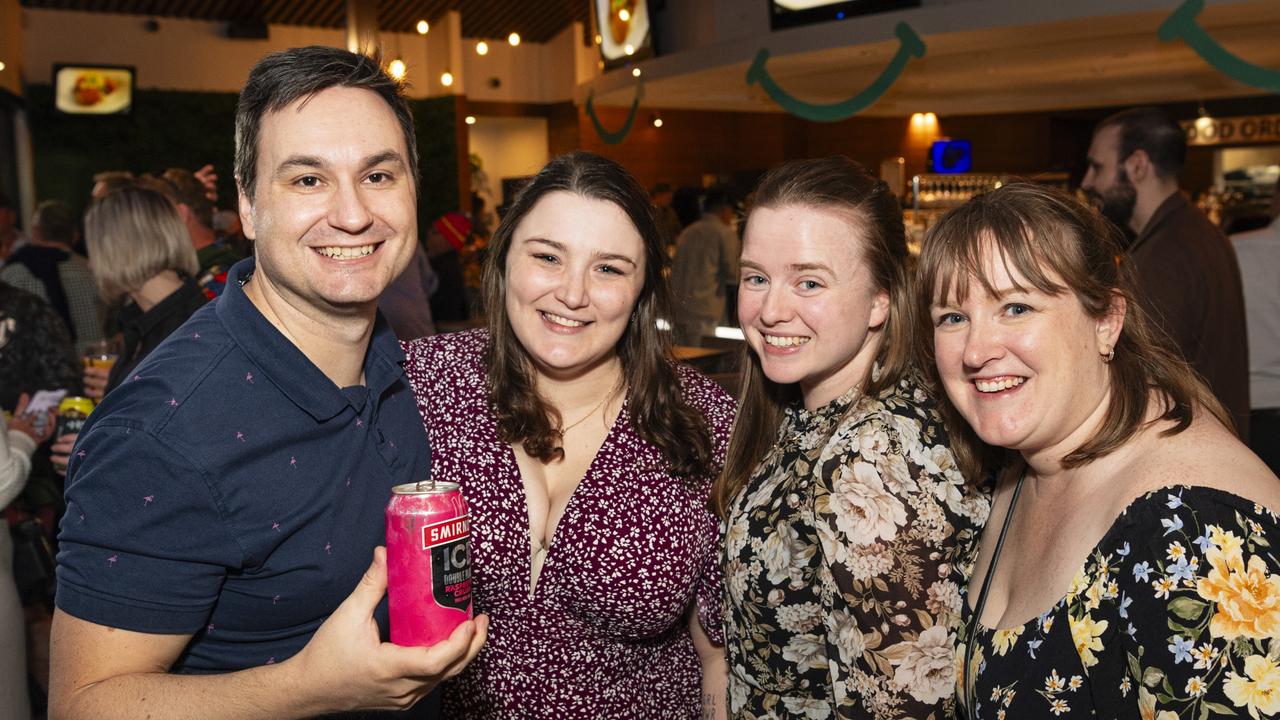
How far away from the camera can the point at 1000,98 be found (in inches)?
410

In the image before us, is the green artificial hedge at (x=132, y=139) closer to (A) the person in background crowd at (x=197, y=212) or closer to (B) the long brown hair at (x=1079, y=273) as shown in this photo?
(A) the person in background crowd at (x=197, y=212)

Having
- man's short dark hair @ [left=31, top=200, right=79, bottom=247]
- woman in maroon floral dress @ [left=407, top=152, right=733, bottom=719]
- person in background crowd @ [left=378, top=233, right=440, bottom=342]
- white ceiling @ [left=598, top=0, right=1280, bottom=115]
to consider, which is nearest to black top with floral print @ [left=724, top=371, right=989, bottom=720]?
woman in maroon floral dress @ [left=407, top=152, right=733, bottom=719]

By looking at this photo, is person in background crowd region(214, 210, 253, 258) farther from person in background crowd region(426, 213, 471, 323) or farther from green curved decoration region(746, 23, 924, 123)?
green curved decoration region(746, 23, 924, 123)

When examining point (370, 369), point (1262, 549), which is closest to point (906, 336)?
point (1262, 549)

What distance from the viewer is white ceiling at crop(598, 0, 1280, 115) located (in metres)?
5.84

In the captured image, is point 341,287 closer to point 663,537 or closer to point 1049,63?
point 663,537

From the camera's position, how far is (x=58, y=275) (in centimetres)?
608

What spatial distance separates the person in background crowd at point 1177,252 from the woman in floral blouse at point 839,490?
2168 millimetres

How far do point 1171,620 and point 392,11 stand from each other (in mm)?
15019

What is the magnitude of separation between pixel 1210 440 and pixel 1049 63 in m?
6.98

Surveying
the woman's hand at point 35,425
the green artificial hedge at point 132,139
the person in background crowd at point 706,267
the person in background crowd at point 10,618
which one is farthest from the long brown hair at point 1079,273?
the green artificial hedge at point 132,139

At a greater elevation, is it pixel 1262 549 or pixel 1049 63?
pixel 1049 63

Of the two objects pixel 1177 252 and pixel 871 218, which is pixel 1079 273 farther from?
pixel 1177 252

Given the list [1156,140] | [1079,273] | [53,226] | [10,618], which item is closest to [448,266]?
[53,226]
